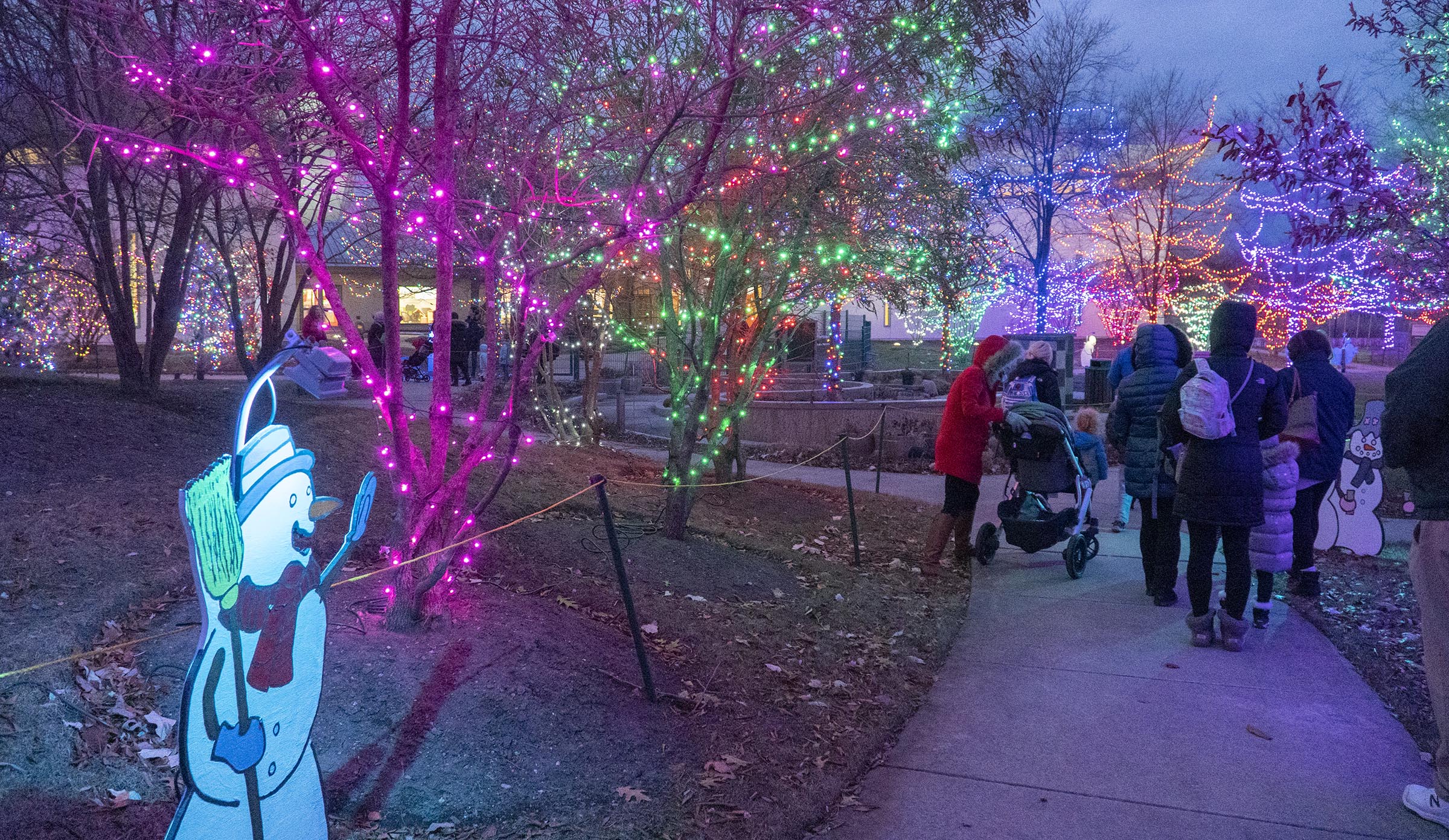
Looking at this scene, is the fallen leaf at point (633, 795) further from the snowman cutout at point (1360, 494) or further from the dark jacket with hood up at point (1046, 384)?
the snowman cutout at point (1360, 494)

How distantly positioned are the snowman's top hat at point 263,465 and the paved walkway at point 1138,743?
2.38 m

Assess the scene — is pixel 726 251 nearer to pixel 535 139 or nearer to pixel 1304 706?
pixel 535 139

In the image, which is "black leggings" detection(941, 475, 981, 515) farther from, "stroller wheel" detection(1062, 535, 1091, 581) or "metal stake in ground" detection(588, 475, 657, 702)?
"metal stake in ground" detection(588, 475, 657, 702)

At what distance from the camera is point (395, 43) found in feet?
13.0

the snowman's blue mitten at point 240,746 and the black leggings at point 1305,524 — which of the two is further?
the black leggings at point 1305,524

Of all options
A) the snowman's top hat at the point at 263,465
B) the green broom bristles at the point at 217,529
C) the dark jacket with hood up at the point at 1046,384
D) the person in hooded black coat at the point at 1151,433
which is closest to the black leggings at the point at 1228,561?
the person in hooded black coat at the point at 1151,433

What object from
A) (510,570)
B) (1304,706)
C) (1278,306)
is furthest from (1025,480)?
(1278,306)

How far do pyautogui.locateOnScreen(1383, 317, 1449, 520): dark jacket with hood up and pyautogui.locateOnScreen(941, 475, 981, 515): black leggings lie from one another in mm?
3745

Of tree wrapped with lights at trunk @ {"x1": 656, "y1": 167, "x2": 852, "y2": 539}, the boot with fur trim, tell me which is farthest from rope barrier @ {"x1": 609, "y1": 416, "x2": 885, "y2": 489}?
the boot with fur trim

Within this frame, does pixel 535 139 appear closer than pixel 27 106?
Yes

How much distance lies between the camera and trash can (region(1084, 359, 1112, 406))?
18469mm

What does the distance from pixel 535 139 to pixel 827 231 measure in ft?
10.5

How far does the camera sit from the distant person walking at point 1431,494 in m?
3.71

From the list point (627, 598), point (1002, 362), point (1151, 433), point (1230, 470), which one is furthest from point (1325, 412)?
point (627, 598)
